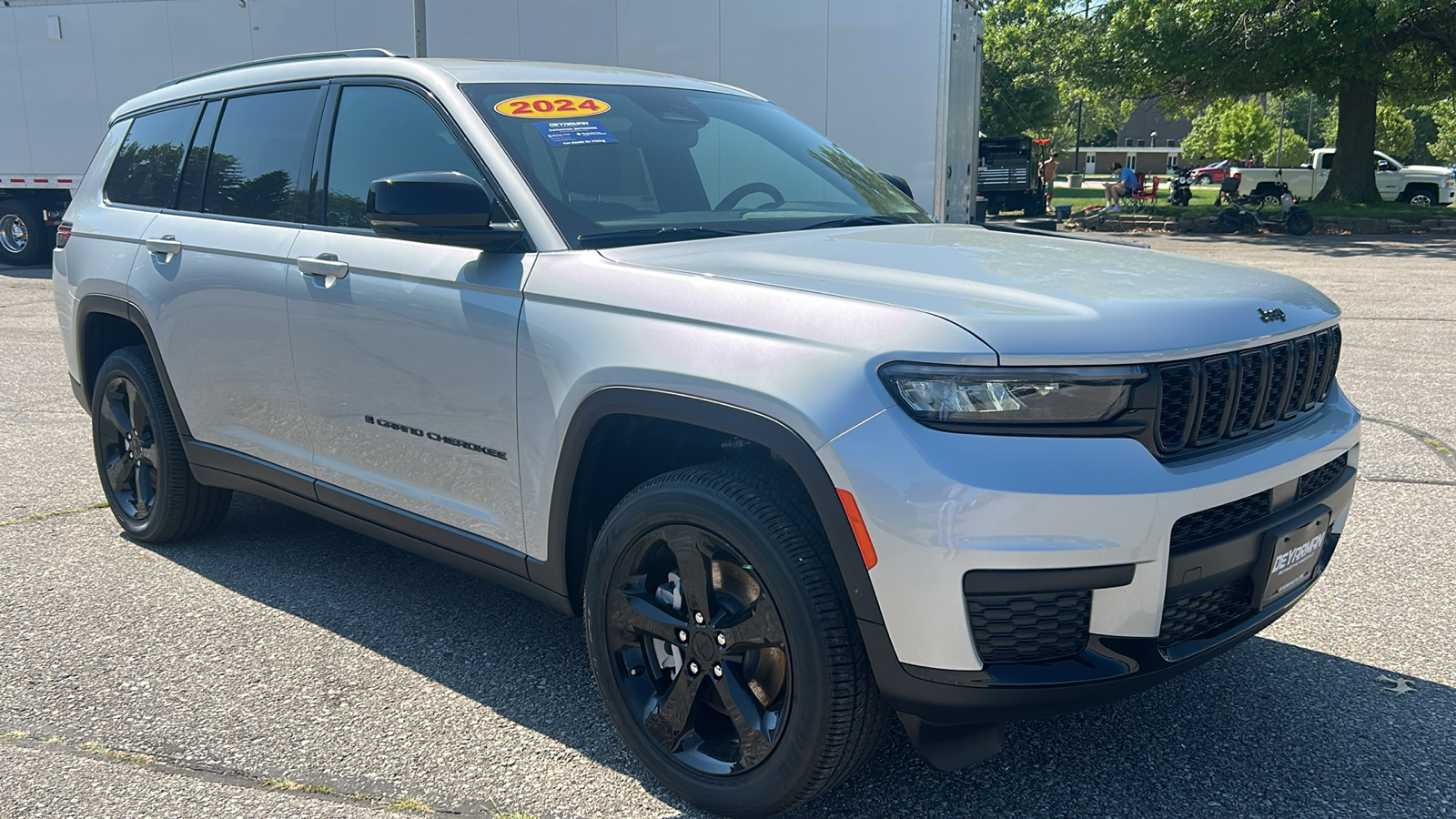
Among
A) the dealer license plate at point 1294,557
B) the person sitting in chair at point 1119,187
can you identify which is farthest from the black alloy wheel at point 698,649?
the person sitting in chair at point 1119,187

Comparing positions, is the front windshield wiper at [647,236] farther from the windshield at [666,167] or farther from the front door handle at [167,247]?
the front door handle at [167,247]

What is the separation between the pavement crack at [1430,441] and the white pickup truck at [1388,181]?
2699cm

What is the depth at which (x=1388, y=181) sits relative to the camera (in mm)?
31609

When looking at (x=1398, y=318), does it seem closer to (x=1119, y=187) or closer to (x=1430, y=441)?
(x=1430, y=441)

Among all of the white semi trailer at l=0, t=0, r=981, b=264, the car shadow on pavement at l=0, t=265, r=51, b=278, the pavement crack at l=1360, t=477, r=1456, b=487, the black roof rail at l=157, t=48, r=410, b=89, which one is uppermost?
the white semi trailer at l=0, t=0, r=981, b=264

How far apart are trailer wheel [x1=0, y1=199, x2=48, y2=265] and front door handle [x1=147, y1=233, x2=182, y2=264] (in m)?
16.5

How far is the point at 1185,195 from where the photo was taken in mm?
31547

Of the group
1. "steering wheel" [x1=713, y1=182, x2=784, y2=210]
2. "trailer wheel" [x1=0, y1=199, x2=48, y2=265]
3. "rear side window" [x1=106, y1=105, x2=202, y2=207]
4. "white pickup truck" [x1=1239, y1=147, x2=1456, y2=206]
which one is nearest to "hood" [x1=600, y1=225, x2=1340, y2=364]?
"steering wheel" [x1=713, y1=182, x2=784, y2=210]

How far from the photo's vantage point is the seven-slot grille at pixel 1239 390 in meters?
2.46

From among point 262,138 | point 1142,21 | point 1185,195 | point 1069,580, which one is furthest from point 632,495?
point 1185,195

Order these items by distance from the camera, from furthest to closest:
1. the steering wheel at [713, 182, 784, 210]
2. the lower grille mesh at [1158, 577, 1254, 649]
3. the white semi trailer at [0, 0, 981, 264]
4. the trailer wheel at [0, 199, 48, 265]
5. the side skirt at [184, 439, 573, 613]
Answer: the trailer wheel at [0, 199, 48, 265]
the white semi trailer at [0, 0, 981, 264]
the steering wheel at [713, 182, 784, 210]
the side skirt at [184, 439, 573, 613]
the lower grille mesh at [1158, 577, 1254, 649]

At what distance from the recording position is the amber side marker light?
2.39 metres

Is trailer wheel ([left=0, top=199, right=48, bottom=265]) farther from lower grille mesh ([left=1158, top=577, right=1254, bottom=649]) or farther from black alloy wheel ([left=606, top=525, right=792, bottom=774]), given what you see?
lower grille mesh ([left=1158, top=577, right=1254, bottom=649])

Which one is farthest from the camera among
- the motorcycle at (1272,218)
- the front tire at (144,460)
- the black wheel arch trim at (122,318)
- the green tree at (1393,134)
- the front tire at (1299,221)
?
the green tree at (1393,134)
